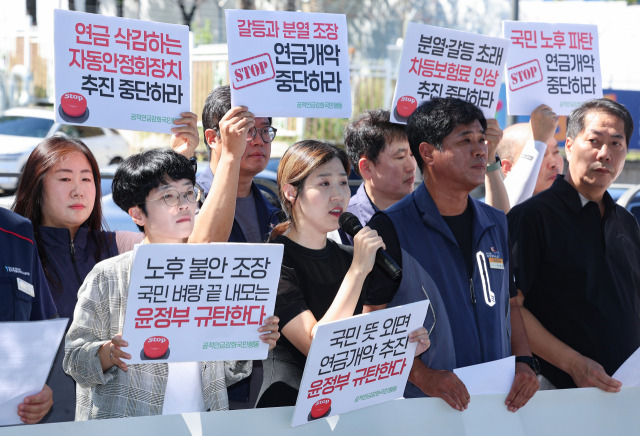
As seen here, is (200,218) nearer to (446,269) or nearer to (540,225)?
(446,269)

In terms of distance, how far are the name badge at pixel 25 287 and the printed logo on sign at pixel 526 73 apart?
2573 mm

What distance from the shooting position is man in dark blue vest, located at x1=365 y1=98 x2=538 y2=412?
330cm

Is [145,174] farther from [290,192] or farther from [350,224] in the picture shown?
[350,224]

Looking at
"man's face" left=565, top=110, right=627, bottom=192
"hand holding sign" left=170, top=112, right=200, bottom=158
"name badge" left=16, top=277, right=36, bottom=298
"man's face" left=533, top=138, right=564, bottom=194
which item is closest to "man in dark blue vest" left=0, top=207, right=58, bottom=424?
"name badge" left=16, top=277, right=36, bottom=298

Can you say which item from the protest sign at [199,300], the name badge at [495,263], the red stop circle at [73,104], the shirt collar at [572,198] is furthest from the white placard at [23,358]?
the shirt collar at [572,198]

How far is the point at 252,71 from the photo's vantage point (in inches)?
150

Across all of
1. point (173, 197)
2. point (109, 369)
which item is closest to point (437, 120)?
point (173, 197)

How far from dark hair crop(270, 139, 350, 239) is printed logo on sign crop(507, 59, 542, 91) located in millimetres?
1355

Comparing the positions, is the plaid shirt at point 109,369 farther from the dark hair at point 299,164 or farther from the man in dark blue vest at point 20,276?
the dark hair at point 299,164

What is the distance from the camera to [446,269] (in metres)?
3.36

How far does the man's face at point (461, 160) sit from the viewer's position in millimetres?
3506

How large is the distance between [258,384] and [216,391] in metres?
0.44

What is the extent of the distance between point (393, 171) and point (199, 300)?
179cm

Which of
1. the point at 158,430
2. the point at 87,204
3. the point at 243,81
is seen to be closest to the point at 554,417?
the point at 158,430
